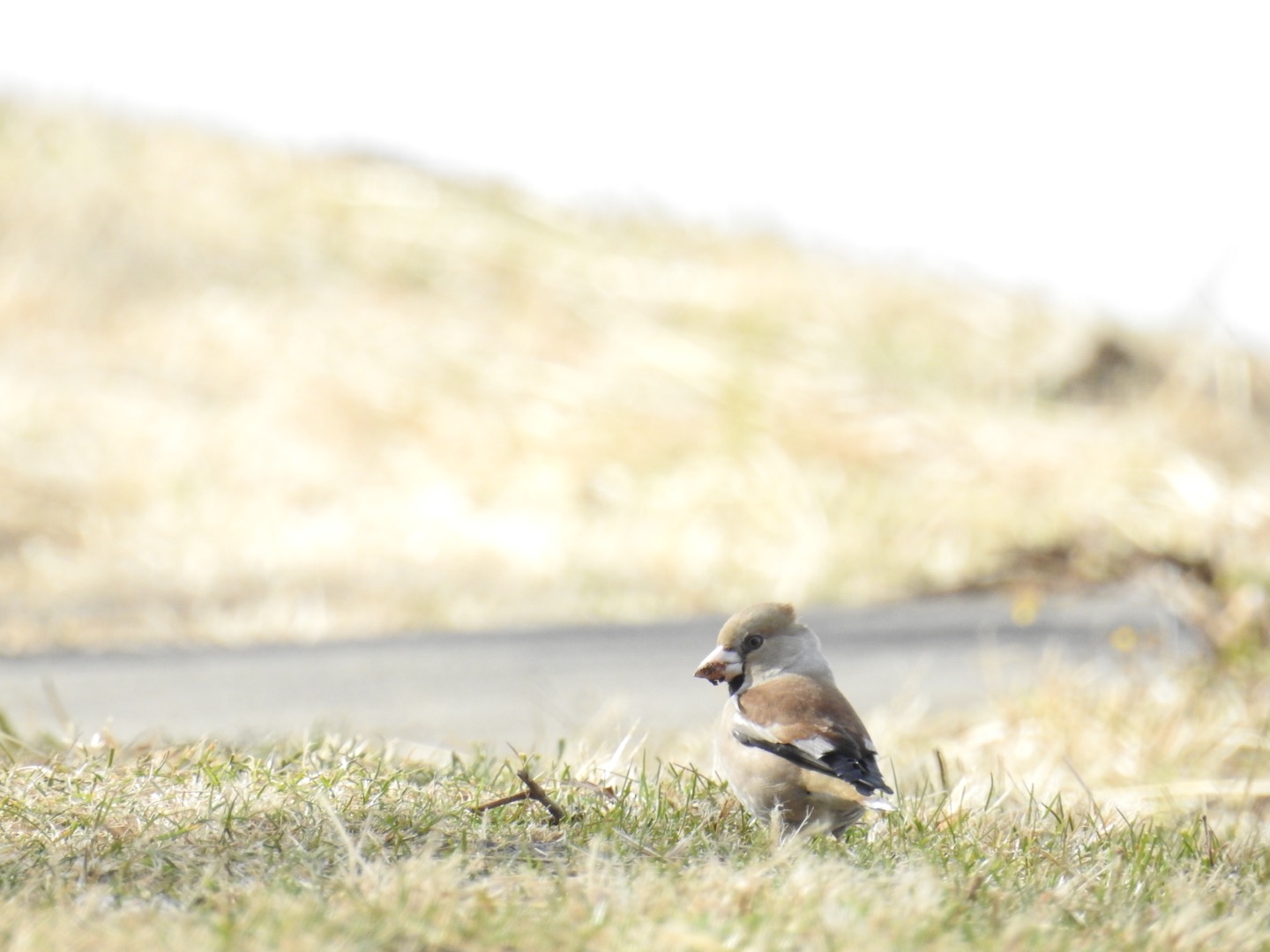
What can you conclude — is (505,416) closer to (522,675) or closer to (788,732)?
(522,675)

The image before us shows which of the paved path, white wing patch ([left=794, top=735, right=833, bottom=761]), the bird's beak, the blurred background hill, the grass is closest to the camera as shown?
the grass

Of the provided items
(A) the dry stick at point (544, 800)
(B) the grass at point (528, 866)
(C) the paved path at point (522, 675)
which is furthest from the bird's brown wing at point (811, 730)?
(C) the paved path at point (522, 675)

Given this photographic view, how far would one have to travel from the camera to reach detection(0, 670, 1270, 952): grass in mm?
2098

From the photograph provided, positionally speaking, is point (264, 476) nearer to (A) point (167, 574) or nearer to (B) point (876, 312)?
(A) point (167, 574)

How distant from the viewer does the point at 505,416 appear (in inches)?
440

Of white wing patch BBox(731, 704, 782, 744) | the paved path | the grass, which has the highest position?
white wing patch BBox(731, 704, 782, 744)

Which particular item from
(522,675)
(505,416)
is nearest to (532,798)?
(522,675)

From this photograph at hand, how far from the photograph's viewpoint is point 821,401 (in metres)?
11.2

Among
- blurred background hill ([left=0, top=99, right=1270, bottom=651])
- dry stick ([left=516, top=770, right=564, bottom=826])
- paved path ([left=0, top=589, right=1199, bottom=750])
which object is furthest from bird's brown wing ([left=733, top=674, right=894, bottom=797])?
blurred background hill ([left=0, top=99, right=1270, bottom=651])

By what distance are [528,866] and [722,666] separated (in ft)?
1.77

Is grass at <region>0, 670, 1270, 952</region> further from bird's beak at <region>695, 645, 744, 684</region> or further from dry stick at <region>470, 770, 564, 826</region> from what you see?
bird's beak at <region>695, 645, 744, 684</region>

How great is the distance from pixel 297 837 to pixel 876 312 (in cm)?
1281

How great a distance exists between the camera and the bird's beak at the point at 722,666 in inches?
104

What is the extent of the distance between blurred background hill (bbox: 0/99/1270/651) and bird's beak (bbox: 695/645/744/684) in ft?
12.6
